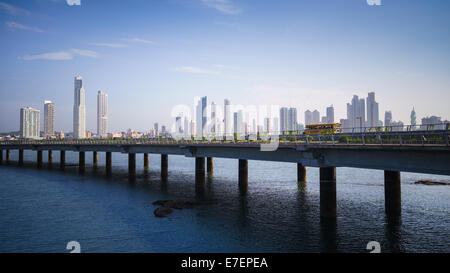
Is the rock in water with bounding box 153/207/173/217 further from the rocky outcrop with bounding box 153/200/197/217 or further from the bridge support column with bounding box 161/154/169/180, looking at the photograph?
the bridge support column with bounding box 161/154/169/180

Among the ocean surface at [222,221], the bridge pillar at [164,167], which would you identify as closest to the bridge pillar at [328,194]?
the ocean surface at [222,221]

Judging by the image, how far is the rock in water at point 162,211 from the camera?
3532 centimetres

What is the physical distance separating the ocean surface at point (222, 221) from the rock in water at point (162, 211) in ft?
2.73

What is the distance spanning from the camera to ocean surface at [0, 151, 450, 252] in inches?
1022

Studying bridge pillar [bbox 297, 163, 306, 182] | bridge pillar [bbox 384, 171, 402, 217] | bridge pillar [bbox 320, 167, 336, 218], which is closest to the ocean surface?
bridge pillar [bbox 384, 171, 402, 217]

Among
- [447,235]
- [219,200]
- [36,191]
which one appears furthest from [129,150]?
[447,235]

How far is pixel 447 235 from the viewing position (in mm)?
27656

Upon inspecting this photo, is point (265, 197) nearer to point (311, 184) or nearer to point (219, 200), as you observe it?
point (219, 200)

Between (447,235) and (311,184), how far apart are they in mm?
30753

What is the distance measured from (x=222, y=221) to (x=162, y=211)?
25.5ft

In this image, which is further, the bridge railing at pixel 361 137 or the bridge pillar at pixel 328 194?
the bridge pillar at pixel 328 194

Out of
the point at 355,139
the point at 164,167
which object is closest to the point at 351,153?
the point at 355,139

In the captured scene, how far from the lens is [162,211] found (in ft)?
119

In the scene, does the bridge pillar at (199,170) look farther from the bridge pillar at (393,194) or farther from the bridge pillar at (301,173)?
the bridge pillar at (393,194)
